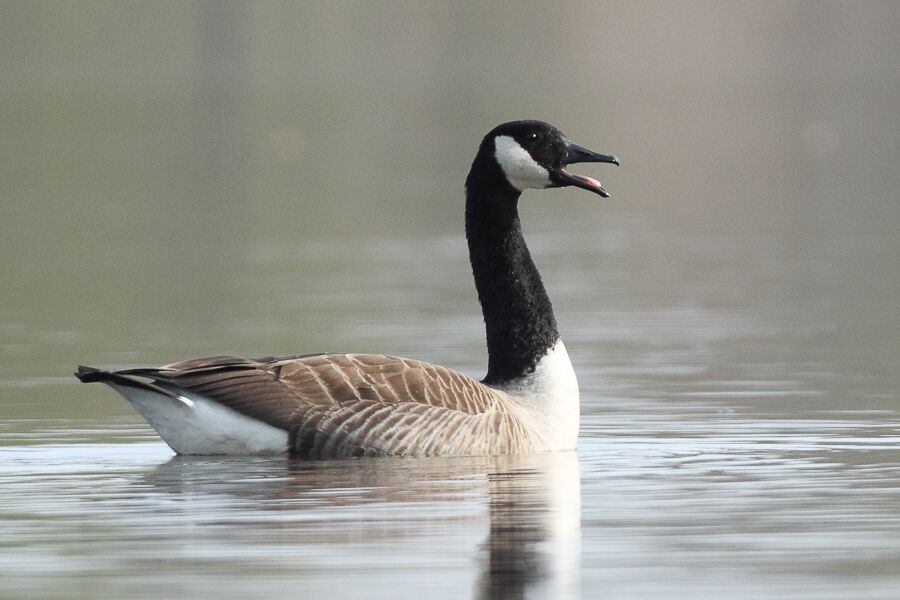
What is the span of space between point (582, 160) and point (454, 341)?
19.1ft

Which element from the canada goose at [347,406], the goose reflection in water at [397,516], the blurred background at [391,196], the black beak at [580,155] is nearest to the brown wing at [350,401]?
the canada goose at [347,406]

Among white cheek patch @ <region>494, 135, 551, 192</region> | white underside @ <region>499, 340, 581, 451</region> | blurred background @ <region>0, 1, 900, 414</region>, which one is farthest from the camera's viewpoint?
blurred background @ <region>0, 1, 900, 414</region>

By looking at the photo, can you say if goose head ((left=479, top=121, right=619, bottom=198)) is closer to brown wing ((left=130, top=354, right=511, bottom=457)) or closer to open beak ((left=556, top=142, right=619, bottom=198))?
open beak ((left=556, top=142, right=619, bottom=198))

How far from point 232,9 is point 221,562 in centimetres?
12368

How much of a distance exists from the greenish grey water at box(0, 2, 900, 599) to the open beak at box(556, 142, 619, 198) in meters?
1.89

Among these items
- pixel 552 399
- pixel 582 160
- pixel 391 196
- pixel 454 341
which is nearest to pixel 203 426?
pixel 552 399

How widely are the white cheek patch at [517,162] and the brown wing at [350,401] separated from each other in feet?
6.64

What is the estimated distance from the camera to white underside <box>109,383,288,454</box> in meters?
Answer: 13.7

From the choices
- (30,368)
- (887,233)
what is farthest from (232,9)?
(30,368)

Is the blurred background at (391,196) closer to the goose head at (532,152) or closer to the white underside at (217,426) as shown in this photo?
the white underside at (217,426)

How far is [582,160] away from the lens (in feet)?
50.4

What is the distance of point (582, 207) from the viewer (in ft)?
141

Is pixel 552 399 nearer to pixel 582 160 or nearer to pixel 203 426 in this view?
pixel 582 160

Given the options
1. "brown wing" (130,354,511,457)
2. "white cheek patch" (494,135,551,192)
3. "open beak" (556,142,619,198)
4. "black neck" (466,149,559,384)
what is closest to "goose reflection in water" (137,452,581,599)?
"brown wing" (130,354,511,457)
